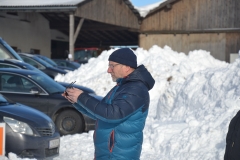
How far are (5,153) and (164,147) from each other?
3.13 metres

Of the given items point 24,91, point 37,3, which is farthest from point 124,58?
point 37,3

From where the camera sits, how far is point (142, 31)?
3306cm

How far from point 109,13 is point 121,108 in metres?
27.6

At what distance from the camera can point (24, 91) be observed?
11.6 metres

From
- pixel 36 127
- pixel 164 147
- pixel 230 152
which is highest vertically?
pixel 230 152

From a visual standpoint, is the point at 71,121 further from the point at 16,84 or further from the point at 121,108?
the point at 121,108

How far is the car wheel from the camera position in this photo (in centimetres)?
1163

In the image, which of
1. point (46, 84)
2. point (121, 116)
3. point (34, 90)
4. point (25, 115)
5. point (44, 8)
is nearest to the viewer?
point (121, 116)

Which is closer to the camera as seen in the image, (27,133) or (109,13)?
(27,133)

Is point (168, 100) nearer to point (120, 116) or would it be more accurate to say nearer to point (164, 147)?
point (164, 147)

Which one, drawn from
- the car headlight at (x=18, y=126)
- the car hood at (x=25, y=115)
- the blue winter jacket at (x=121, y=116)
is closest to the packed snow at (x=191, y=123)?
the car headlight at (x=18, y=126)

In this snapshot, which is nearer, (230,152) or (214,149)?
(230,152)

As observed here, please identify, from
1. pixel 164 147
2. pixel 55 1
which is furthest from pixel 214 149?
pixel 55 1

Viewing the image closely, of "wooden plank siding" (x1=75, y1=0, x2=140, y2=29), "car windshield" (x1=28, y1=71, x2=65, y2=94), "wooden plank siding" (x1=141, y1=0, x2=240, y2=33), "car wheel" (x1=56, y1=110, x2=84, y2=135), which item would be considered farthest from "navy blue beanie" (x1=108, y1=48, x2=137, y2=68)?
"wooden plank siding" (x1=141, y1=0, x2=240, y2=33)
